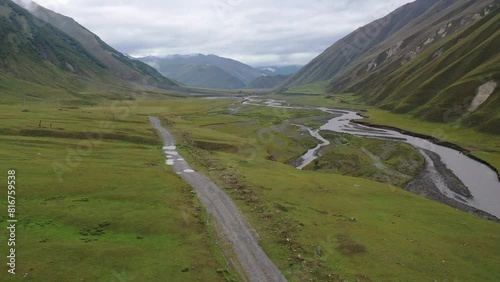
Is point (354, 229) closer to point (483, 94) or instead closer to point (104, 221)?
point (104, 221)

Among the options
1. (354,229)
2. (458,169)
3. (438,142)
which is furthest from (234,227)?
(438,142)

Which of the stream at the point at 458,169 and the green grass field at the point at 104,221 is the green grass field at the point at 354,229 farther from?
the stream at the point at 458,169

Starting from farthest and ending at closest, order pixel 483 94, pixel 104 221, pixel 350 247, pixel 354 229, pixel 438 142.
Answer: pixel 483 94, pixel 438 142, pixel 354 229, pixel 104 221, pixel 350 247

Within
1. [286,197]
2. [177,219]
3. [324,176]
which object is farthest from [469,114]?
[177,219]

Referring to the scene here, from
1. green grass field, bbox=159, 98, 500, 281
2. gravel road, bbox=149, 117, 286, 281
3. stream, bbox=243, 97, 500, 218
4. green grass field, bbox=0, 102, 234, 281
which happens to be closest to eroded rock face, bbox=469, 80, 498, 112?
stream, bbox=243, 97, 500, 218

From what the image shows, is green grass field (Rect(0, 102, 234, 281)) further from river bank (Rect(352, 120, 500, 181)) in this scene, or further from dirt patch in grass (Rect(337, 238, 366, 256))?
river bank (Rect(352, 120, 500, 181))

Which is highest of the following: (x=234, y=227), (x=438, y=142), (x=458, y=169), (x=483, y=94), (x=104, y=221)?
(x=483, y=94)
